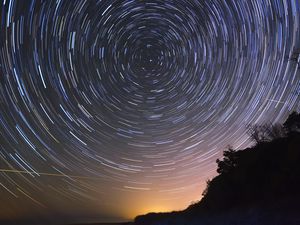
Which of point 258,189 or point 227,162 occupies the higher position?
point 227,162

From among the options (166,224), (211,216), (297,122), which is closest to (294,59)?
(297,122)

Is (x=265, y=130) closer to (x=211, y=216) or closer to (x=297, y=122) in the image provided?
(x=297, y=122)

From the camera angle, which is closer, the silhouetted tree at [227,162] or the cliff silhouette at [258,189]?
the cliff silhouette at [258,189]

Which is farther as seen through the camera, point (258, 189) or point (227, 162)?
point (227, 162)

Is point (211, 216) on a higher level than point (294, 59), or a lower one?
lower

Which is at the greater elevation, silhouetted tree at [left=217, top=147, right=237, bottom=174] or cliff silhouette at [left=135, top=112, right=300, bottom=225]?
silhouetted tree at [left=217, top=147, right=237, bottom=174]

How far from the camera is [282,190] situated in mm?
19312

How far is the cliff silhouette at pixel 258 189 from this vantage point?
1836cm

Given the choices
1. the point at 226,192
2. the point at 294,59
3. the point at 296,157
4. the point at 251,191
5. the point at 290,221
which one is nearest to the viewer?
the point at 290,221

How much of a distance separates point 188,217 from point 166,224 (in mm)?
2199

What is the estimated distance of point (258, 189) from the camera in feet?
70.4

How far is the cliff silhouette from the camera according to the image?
18.4m

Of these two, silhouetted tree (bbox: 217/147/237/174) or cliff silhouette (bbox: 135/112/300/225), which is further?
silhouetted tree (bbox: 217/147/237/174)

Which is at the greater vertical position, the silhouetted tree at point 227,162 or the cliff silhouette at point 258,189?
the silhouetted tree at point 227,162
